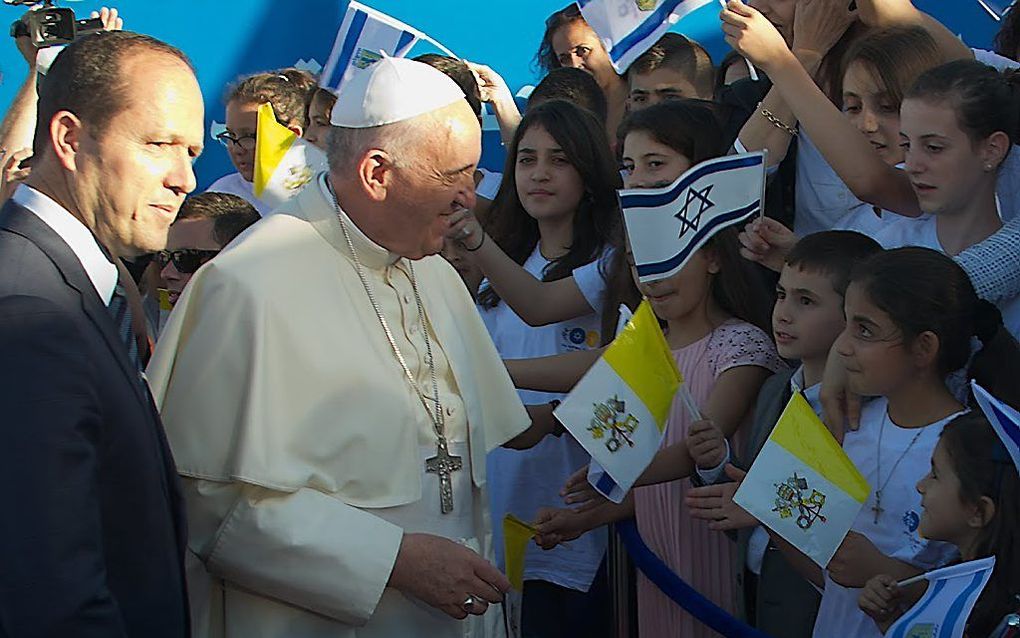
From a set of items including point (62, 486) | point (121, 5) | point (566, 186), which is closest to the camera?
point (62, 486)

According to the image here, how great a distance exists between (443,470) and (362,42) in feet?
12.9

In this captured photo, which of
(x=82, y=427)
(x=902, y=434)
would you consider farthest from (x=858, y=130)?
(x=82, y=427)

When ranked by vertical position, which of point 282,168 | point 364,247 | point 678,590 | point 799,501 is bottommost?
point 678,590

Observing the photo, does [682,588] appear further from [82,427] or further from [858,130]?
[82,427]

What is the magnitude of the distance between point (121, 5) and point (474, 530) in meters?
5.57

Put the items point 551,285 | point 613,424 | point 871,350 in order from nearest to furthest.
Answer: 1. point 871,350
2. point 613,424
3. point 551,285

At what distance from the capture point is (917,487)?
304 centimetres

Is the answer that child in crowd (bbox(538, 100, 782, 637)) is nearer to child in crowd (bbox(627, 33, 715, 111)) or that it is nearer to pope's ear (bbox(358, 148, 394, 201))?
pope's ear (bbox(358, 148, 394, 201))

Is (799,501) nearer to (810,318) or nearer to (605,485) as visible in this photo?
(605,485)

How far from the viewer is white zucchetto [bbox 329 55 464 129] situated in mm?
3117

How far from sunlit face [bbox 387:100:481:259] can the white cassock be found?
102mm

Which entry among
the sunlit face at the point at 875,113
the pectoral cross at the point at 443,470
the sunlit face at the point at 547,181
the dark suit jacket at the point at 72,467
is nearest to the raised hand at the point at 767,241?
the sunlit face at the point at 875,113

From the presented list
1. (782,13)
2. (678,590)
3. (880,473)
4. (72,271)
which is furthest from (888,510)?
(782,13)

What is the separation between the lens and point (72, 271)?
2252mm
